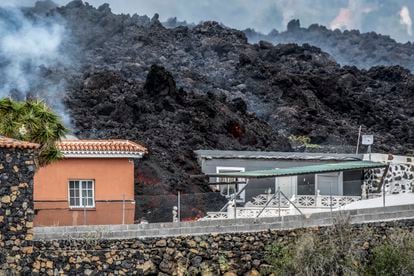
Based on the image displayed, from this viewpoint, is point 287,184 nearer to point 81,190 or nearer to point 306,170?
point 306,170

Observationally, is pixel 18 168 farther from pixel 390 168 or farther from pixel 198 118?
pixel 198 118

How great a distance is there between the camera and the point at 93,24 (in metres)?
104

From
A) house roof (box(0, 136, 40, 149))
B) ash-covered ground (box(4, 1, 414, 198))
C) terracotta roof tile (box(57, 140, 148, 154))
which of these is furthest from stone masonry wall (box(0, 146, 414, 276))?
ash-covered ground (box(4, 1, 414, 198))

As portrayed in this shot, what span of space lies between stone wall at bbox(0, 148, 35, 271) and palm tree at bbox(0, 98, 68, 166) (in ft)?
9.98

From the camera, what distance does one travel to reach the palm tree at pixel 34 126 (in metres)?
29.9

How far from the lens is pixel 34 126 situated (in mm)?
30078

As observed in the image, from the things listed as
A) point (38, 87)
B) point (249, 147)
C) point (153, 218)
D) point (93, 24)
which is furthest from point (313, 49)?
point (153, 218)

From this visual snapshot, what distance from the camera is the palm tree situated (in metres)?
29.9

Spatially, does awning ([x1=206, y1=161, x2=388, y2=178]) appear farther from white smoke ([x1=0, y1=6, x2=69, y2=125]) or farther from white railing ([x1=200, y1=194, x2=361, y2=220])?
white smoke ([x1=0, y1=6, x2=69, y2=125])

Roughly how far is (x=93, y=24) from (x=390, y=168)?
69.8 m

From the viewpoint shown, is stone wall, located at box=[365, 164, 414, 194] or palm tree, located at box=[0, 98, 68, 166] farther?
stone wall, located at box=[365, 164, 414, 194]

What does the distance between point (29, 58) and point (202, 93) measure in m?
13.9

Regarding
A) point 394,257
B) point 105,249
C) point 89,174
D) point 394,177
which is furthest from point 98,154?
point 394,177

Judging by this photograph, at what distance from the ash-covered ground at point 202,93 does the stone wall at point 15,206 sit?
16.2 metres
